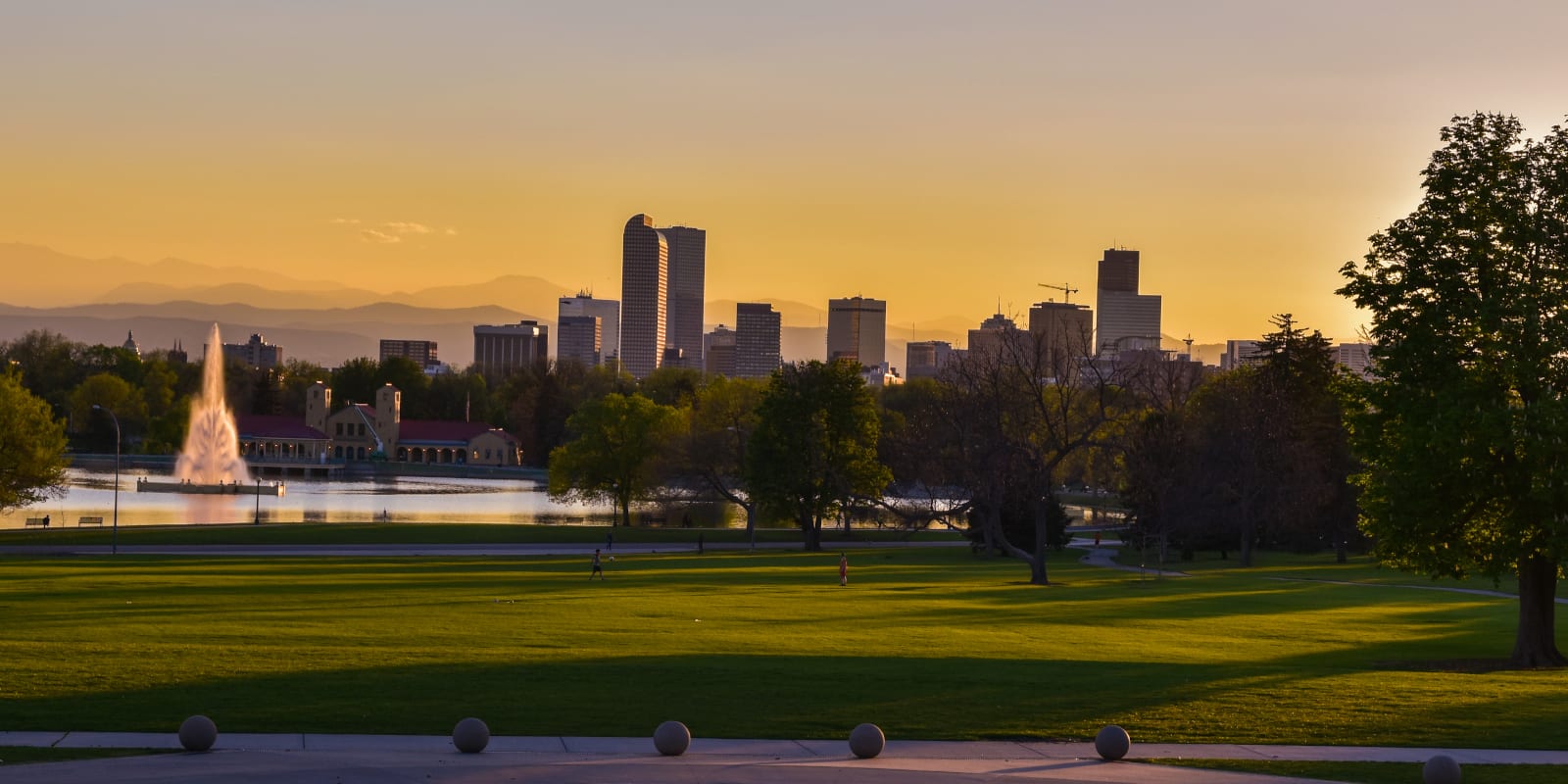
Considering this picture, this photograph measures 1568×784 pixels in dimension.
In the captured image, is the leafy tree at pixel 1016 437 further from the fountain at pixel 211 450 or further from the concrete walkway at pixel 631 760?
the fountain at pixel 211 450

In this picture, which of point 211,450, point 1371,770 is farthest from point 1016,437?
point 211,450

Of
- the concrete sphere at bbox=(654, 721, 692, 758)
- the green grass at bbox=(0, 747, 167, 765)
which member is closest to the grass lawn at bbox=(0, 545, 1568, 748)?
the green grass at bbox=(0, 747, 167, 765)

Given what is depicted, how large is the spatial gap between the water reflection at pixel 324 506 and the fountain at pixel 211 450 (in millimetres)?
3348

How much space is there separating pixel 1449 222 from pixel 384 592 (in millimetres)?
28552

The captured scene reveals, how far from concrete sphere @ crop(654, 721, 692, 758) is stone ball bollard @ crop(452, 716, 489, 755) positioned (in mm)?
1926

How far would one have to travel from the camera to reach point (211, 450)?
167250 mm

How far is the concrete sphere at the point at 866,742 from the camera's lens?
17547 millimetres

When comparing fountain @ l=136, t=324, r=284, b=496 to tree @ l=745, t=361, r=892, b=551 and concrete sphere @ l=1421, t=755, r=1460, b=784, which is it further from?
concrete sphere @ l=1421, t=755, r=1460, b=784

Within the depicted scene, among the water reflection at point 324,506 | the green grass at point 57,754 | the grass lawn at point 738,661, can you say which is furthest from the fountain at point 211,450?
the green grass at point 57,754

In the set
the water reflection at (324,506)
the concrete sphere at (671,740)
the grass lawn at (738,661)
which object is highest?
the concrete sphere at (671,740)

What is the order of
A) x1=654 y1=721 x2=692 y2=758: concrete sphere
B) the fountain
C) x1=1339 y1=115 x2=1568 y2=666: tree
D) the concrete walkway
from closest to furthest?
the concrete walkway < x1=654 y1=721 x2=692 y2=758: concrete sphere < x1=1339 y1=115 x2=1568 y2=666: tree < the fountain

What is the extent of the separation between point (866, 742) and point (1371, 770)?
5927 mm

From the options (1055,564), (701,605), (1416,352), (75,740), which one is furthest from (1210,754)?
(1055,564)

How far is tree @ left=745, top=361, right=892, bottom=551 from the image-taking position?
86.0m
